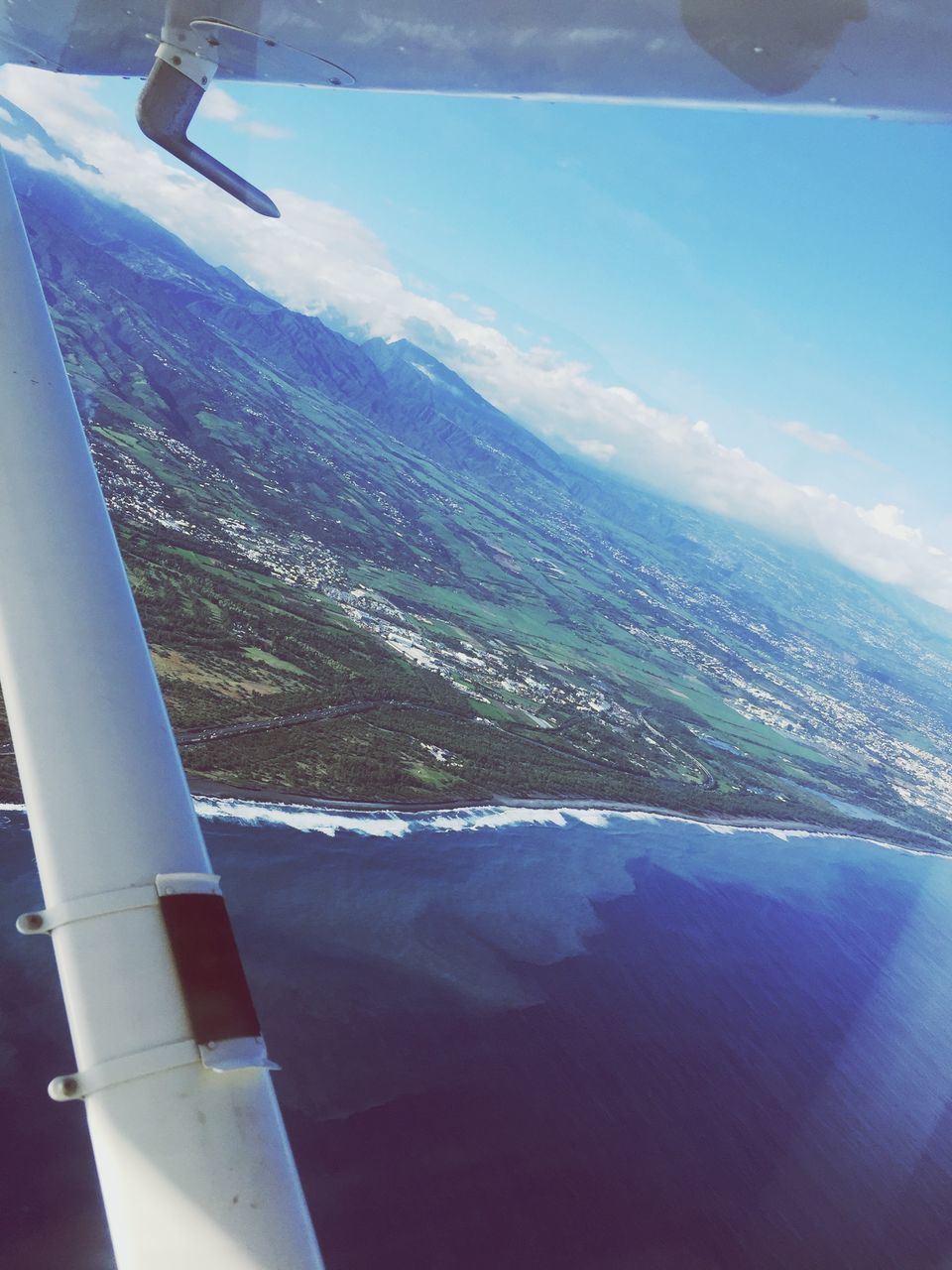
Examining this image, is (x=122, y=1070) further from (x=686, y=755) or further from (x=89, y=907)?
(x=686, y=755)

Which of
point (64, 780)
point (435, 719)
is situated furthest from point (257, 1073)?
point (435, 719)

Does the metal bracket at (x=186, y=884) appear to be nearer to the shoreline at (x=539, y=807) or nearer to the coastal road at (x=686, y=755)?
the shoreline at (x=539, y=807)

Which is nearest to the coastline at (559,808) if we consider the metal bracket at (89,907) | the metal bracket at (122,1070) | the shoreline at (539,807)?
the shoreline at (539,807)

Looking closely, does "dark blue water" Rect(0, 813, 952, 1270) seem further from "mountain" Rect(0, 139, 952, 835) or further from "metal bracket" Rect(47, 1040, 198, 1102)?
"metal bracket" Rect(47, 1040, 198, 1102)

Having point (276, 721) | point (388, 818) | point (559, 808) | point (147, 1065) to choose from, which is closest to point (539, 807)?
point (559, 808)

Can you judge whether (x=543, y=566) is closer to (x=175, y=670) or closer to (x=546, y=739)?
(x=546, y=739)

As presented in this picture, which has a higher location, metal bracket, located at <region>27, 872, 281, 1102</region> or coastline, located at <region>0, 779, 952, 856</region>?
metal bracket, located at <region>27, 872, 281, 1102</region>

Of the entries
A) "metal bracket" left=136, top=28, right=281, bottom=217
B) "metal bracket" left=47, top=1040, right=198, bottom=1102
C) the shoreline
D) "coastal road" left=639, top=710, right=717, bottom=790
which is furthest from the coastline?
"metal bracket" left=47, top=1040, right=198, bottom=1102
